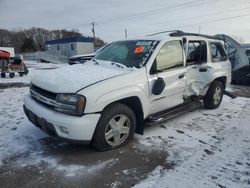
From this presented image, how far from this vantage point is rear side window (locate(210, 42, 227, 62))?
6012 millimetres

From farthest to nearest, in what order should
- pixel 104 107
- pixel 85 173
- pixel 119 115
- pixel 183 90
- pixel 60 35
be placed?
1. pixel 60 35
2. pixel 183 90
3. pixel 119 115
4. pixel 104 107
5. pixel 85 173

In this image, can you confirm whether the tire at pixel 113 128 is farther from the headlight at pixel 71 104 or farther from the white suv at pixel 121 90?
the headlight at pixel 71 104

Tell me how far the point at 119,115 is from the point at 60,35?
286ft

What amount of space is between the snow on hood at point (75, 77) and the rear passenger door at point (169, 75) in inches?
24.7

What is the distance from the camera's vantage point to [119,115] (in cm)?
384

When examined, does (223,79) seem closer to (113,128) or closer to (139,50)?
(139,50)

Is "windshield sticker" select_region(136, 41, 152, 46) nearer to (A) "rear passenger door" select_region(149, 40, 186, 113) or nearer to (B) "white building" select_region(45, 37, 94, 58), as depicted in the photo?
(A) "rear passenger door" select_region(149, 40, 186, 113)

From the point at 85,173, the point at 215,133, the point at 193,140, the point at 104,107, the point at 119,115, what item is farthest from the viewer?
the point at 215,133

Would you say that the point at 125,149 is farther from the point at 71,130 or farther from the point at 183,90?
the point at 183,90

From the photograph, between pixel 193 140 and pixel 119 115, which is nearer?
pixel 119 115

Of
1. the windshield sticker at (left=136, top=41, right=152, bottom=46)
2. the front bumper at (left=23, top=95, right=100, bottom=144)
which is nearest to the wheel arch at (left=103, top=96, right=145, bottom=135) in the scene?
the front bumper at (left=23, top=95, right=100, bottom=144)

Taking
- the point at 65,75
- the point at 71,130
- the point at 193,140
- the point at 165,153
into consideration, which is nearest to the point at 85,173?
the point at 71,130

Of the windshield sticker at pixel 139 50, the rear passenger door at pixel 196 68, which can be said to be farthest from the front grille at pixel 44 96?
the rear passenger door at pixel 196 68

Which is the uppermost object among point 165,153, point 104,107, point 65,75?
point 65,75
